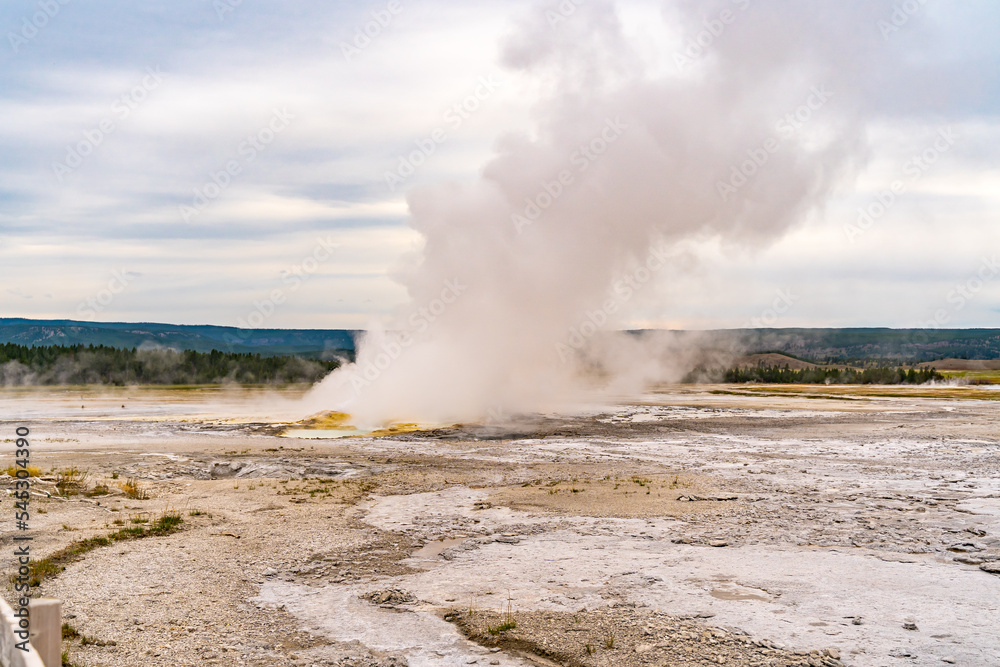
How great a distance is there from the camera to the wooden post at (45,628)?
590 centimetres

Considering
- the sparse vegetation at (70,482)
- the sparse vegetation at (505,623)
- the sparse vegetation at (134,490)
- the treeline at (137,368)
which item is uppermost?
the treeline at (137,368)

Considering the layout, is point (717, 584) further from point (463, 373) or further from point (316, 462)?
point (463, 373)

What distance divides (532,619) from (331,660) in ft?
8.34

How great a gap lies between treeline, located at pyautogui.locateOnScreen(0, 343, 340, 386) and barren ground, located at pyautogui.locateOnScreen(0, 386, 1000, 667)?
227ft

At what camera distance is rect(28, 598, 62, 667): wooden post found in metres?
5.90

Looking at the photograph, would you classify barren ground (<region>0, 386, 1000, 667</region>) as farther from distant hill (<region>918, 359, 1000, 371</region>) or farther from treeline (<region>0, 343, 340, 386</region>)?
distant hill (<region>918, 359, 1000, 371</region>)

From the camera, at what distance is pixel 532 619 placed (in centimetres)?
973

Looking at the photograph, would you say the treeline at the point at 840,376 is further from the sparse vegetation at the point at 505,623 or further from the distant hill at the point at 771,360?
the sparse vegetation at the point at 505,623

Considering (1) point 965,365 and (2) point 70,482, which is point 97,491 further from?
(1) point 965,365

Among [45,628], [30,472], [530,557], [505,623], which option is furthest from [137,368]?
[45,628]

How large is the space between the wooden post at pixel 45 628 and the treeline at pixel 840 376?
10477 centimetres

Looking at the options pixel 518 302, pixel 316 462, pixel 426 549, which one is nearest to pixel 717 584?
pixel 426 549

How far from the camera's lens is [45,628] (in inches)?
236

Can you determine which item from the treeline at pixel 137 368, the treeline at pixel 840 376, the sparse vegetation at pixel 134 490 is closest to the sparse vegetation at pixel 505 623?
the sparse vegetation at pixel 134 490
